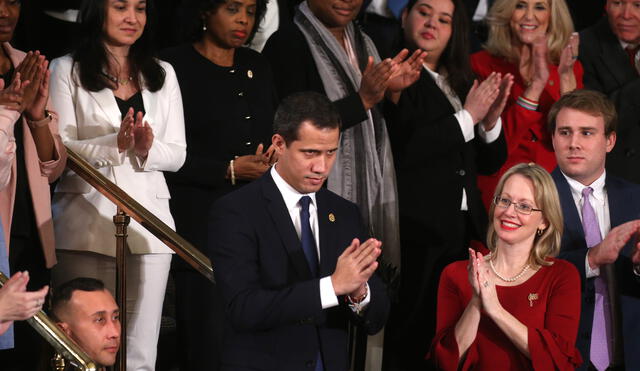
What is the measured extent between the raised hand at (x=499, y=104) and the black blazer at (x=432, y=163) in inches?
3.4

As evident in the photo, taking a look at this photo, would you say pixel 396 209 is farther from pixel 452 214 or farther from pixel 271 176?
pixel 271 176

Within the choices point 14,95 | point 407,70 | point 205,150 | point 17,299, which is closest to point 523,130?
point 407,70

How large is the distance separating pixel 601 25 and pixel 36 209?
315cm

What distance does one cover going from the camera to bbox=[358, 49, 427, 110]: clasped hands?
4.82 metres

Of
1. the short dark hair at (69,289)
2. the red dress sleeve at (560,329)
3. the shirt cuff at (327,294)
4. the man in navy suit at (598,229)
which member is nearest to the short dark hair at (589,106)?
the man in navy suit at (598,229)

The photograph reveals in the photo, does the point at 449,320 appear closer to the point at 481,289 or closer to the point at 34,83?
the point at 481,289

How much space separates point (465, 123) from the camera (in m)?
5.18

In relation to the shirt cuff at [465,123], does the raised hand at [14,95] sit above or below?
above

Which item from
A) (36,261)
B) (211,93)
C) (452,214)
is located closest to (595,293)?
(452,214)

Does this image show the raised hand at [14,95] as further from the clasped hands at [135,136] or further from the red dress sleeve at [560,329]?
the red dress sleeve at [560,329]

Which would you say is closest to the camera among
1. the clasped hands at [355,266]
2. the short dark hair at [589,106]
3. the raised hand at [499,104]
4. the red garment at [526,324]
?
the clasped hands at [355,266]

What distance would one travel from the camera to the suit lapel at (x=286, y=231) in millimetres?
3725

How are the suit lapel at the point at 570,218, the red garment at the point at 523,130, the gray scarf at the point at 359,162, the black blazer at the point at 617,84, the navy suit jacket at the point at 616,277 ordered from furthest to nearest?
the black blazer at the point at 617,84 < the red garment at the point at 523,130 < the gray scarf at the point at 359,162 < the suit lapel at the point at 570,218 < the navy suit jacket at the point at 616,277

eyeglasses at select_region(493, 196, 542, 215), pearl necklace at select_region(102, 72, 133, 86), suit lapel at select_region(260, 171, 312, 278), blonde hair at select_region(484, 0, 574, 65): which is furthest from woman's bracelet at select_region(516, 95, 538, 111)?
suit lapel at select_region(260, 171, 312, 278)
